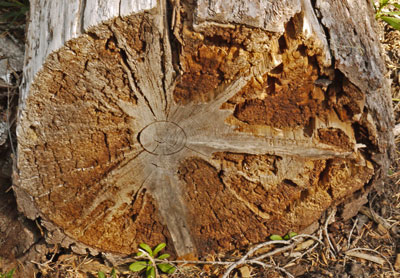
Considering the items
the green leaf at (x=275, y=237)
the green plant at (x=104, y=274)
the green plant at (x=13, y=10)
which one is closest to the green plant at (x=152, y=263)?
the green plant at (x=104, y=274)

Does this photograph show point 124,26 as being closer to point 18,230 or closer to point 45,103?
point 45,103

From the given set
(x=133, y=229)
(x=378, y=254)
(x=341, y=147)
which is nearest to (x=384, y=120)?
(x=341, y=147)

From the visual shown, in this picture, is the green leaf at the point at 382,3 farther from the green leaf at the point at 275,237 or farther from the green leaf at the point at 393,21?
the green leaf at the point at 275,237

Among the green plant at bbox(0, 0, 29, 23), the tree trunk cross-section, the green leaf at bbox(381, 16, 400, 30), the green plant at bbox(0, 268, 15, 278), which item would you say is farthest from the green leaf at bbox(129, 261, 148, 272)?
the green leaf at bbox(381, 16, 400, 30)

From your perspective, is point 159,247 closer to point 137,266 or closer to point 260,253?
point 137,266

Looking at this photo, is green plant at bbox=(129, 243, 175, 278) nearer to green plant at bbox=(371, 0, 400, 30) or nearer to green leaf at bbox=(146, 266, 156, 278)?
green leaf at bbox=(146, 266, 156, 278)

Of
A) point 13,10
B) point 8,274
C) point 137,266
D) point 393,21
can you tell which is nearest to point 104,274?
point 137,266
